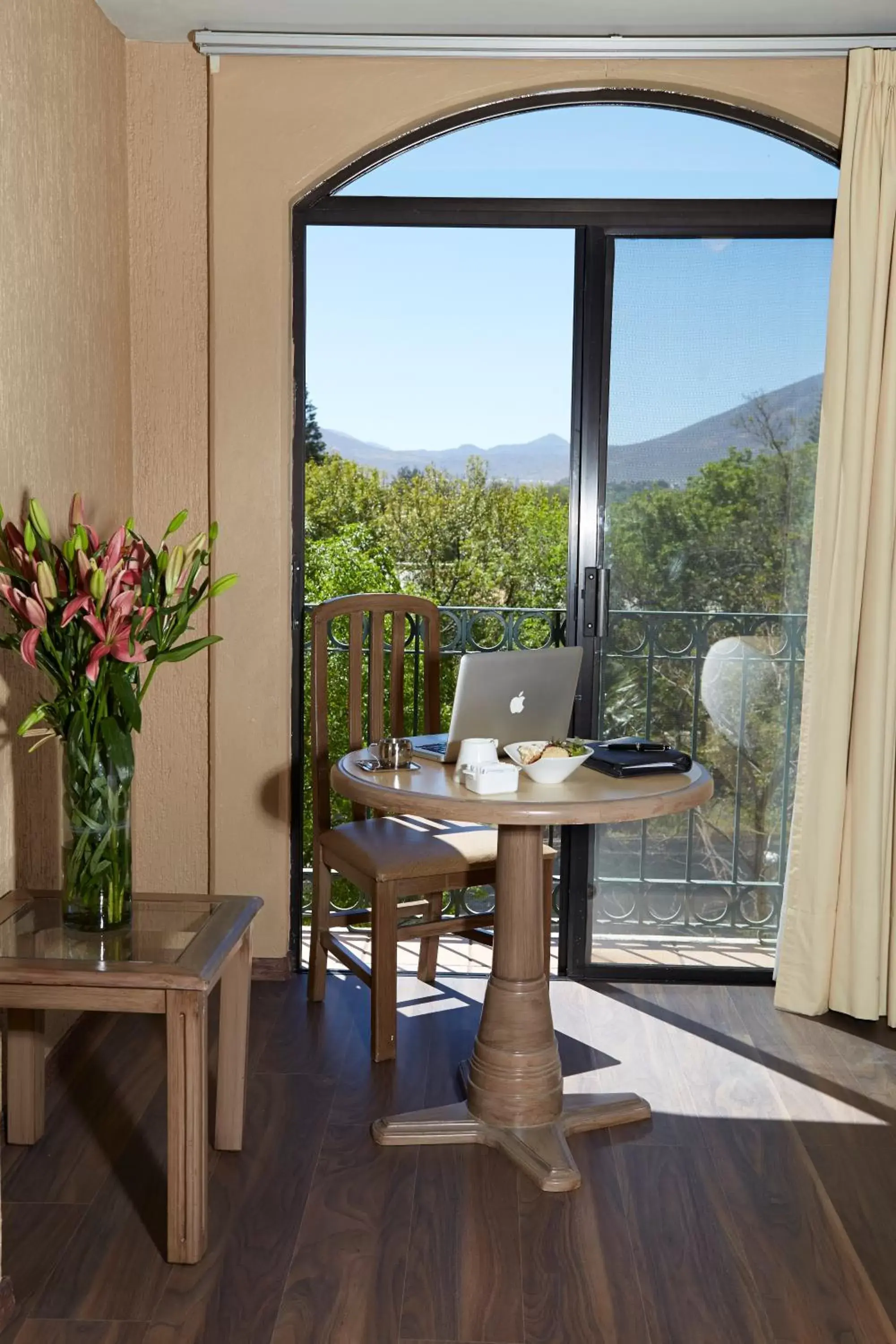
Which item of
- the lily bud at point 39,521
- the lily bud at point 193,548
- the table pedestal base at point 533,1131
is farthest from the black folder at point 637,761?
the lily bud at point 39,521

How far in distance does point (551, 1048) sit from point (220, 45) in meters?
2.74

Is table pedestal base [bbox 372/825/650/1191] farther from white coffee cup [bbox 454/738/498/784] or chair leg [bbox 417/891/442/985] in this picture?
chair leg [bbox 417/891/442/985]

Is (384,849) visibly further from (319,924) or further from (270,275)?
(270,275)

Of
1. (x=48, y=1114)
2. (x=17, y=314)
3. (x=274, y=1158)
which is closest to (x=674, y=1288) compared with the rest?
(x=274, y=1158)

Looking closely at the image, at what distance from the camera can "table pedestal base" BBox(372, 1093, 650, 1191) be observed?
95.4 inches

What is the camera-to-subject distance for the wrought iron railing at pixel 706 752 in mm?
3600

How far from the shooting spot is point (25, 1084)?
2518 mm

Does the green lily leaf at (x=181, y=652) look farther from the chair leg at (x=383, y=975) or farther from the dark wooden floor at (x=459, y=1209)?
the dark wooden floor at (x=459, y=1209)

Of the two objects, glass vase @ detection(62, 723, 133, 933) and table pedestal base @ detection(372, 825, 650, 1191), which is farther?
table pedestal base @ detection(372, 825, 650, 1191)

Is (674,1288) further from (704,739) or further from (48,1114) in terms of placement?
(704,739)

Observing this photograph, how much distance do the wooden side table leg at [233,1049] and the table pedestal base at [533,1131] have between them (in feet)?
0.98

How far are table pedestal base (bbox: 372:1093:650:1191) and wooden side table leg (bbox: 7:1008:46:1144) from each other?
2.32 feet

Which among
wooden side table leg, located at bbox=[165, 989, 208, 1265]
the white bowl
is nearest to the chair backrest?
the white bowl

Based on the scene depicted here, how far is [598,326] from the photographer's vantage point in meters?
3.49
